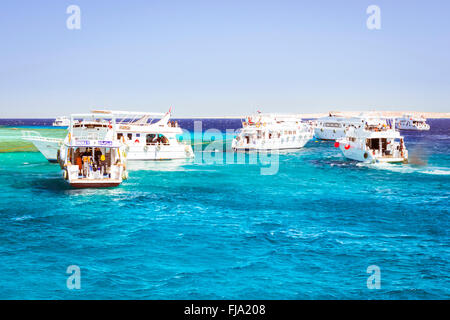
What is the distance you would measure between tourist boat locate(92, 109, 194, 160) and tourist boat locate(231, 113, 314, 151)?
54.6 ft

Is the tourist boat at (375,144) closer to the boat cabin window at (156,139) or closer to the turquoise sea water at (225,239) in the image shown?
the turquoise sea water at (225,239)

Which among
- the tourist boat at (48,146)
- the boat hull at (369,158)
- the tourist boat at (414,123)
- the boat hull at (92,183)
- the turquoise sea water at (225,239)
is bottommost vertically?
the turquoise sea water at (225,239)

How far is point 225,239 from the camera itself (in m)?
20.6

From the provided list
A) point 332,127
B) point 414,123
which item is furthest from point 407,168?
point 414,123

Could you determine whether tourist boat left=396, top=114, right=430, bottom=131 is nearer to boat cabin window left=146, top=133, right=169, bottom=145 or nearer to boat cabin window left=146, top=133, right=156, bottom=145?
boat cabin window left=146, top=133, right=169, bottom=145

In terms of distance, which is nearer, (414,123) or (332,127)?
(332,127)

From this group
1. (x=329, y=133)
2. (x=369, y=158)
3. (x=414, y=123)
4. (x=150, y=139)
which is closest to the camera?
(x=369, y=158)

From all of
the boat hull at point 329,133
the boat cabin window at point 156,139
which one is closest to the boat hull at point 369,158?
the boat cabin window at point 156,139

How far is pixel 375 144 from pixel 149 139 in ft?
94.2

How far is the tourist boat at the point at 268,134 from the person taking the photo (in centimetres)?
7188

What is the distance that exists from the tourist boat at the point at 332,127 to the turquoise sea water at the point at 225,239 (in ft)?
222

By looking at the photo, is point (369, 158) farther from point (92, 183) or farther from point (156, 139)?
point (92, 183)

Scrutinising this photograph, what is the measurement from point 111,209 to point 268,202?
10.4 metres
